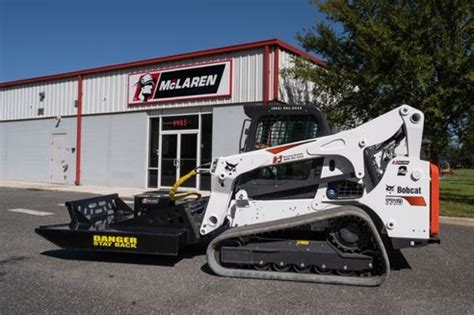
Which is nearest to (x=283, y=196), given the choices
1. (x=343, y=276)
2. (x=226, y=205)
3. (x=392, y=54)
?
(x=226, y=205)

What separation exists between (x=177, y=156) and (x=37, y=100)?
985cm

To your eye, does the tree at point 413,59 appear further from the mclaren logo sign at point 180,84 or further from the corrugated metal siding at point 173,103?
the mclaren logo sign at point 180,84

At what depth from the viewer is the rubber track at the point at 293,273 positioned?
519 cm

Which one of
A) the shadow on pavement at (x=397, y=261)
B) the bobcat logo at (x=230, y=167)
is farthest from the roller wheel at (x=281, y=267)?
the shadow on pavement at (x=397, y=261)

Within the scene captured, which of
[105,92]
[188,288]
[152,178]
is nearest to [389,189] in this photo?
[188,288]

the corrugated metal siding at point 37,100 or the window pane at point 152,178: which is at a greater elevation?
the corrugated metal siding at point 37,100

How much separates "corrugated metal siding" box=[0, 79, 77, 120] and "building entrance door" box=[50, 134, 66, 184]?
1.24m

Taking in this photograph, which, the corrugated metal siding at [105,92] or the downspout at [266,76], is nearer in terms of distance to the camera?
the downspout at [266,76]

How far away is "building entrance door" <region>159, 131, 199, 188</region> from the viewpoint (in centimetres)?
1703

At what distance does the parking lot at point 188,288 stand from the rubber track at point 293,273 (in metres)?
0.08

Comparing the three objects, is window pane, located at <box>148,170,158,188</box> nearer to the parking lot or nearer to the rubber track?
the parking lot

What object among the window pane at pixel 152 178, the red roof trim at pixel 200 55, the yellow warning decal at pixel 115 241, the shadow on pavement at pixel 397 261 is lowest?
the shadow on pavement at pixel 397 261

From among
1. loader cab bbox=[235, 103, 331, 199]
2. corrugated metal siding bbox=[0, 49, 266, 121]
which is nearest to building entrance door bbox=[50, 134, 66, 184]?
corrugated metal siding bbox=[0, 49, 266, 121]

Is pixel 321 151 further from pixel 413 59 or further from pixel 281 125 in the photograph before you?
pixel 413 59
